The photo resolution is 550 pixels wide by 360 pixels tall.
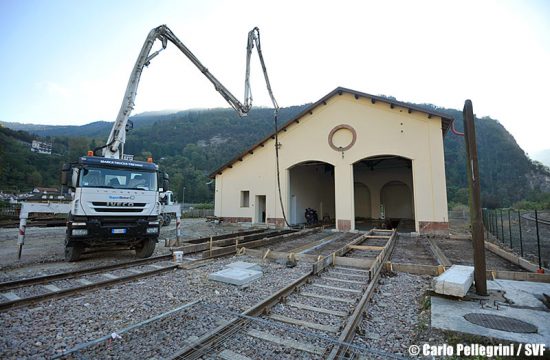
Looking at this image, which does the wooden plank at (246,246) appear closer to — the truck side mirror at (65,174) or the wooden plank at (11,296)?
the wooden plank at (11,296)

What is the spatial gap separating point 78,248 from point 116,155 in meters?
3.78

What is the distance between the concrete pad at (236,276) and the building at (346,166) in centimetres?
1072

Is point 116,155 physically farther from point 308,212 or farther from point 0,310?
point 308,212

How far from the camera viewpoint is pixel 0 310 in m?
3.84

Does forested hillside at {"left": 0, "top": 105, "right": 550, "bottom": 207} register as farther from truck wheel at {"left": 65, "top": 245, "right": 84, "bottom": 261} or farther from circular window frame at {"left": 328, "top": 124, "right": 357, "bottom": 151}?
truck wheel at {"left": 65, "top": 245, "right": 84, "bottom": 261}

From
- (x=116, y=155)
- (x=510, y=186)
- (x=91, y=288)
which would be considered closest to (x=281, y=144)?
(x=116, y=155)

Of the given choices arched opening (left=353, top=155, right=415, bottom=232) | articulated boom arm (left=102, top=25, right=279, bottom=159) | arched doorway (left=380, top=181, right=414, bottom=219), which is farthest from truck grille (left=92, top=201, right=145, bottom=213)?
arched doorway (left=380, top=181, right=414, bottom=219)

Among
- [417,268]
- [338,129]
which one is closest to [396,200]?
[338,129]

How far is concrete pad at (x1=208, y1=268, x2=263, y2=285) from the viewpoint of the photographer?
522 cm

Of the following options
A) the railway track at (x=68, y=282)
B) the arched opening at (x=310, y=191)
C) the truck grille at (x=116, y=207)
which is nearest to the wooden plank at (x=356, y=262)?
the railway track at (x=68, y=282)

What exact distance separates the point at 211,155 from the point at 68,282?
81234 mm

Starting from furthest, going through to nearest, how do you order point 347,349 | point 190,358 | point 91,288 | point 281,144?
point 281,144, point 91,288, point 347,349, point 190,358

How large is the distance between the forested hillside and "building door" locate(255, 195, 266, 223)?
18.2 m

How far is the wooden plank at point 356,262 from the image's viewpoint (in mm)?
6500
